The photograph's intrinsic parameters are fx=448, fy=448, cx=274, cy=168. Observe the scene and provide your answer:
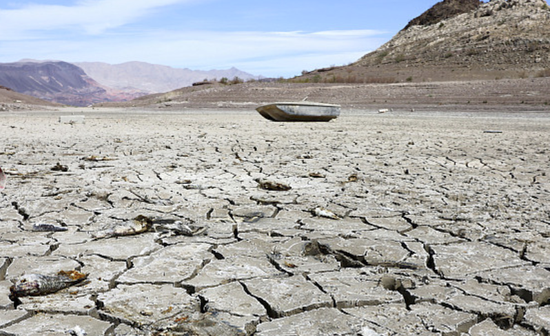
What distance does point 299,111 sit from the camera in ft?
33.0

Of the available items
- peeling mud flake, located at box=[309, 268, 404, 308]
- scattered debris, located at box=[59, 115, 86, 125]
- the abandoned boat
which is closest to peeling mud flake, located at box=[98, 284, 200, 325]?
peeling mud flake, located at box=[309, 268, 404, 308]

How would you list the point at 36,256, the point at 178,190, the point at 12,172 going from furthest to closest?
the point at 12,172 < the point at 178,190 < the point at 36,256

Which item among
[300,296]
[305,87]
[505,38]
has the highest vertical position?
[505,38]

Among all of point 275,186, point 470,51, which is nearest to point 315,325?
point 275,186

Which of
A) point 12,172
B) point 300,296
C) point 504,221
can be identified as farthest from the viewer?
point 12,172

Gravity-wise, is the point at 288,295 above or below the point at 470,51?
below

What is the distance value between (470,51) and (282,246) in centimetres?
3168

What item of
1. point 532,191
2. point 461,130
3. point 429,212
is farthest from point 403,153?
point 461,130

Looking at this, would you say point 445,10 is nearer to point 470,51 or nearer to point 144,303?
point 470,51

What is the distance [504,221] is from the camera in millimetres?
2938

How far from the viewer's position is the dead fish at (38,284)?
182cm

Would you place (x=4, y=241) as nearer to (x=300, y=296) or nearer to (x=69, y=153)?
(x=300, y=296)

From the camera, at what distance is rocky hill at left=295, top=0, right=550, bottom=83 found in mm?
25266

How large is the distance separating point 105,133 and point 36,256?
6.42 meters
